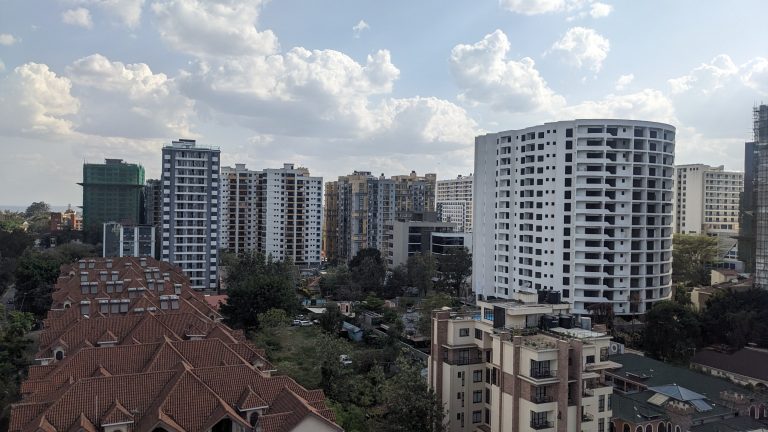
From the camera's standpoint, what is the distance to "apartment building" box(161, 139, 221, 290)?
45656 millimetres

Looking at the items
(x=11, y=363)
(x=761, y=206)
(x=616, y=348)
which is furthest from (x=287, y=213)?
(x=761, y=206)

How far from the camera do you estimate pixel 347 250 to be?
6750 centimetres

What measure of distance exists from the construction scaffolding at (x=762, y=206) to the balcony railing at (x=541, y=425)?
23.8m

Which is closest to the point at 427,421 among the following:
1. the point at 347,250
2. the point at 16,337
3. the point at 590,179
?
the point at 16,337

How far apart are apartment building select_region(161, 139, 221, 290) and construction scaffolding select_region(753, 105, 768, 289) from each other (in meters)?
37.1

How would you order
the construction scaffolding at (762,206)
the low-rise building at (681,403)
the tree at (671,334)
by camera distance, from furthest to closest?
the construction scaffolding at (762,206), the tree at (671,334), the low-rise building at (681,403)

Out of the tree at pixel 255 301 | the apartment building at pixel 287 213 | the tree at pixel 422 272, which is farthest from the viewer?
the apartment building at pixel 287 213

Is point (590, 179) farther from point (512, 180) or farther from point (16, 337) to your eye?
point (16, 337)

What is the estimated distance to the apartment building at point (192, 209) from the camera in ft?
150

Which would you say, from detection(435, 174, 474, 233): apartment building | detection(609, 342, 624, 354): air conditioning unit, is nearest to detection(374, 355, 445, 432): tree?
detection(609, 342, 624, 354): air conditioning unit

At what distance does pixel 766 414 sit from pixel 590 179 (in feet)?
57.4

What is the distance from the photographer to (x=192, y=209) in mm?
46312

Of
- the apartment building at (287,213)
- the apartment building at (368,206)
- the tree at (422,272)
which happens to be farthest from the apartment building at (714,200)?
the apartment building at (287,213)

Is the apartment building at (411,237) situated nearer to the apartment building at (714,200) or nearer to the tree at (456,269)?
the tree at (456,269)
